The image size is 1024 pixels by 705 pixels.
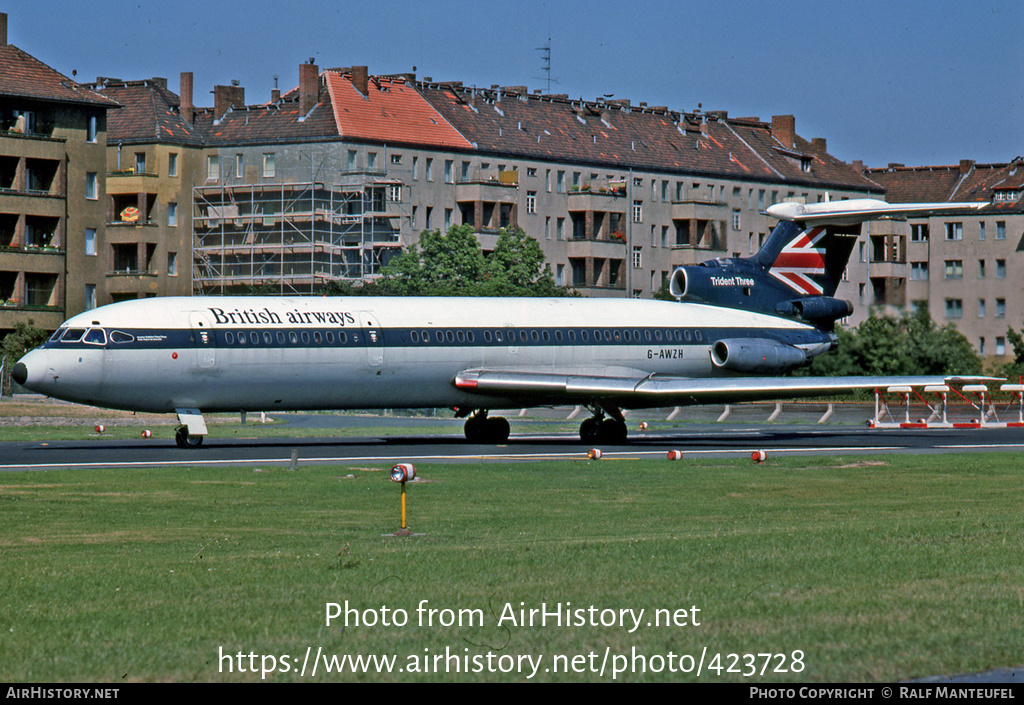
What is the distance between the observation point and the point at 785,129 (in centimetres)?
14038

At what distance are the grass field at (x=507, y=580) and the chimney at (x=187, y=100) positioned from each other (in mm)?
91666

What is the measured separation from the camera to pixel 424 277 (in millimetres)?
103312

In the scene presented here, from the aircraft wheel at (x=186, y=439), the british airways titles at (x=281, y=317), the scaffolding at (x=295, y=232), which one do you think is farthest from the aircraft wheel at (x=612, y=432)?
the scaffolding at (x=295, y=232)

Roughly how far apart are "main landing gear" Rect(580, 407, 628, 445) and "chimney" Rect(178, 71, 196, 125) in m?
77.1

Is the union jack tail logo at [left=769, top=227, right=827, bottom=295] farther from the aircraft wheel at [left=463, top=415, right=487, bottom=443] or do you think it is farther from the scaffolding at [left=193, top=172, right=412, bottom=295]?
the scaffolding at [left=193, top=172, right=412, bottom=295]

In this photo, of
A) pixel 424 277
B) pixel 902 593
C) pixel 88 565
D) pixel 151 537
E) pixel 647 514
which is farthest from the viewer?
pixel 424 277

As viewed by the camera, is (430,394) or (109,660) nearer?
(109,660)

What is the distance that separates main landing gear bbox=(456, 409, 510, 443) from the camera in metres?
46.7

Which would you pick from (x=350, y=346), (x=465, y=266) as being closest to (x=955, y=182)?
(x=465, y=266)

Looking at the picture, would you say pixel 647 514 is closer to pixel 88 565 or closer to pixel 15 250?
pixel 88 565

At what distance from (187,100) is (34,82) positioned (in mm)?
26706

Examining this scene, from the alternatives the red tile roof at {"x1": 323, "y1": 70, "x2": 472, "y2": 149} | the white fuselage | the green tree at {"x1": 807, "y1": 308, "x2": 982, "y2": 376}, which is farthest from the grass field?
the red tile roof at {"x1": 323, "y1": 70, "x2": 472, "y2": 149}
